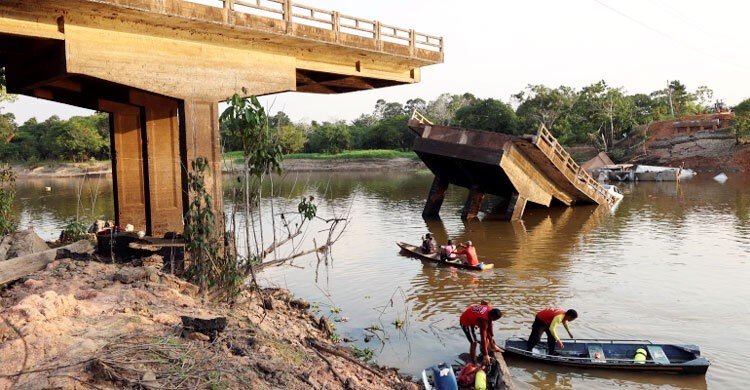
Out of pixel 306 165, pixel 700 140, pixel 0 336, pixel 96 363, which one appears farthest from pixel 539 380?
pixel 306 165

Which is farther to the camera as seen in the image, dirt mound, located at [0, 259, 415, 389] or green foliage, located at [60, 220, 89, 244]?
green foliage, located at [60, 220, 89, 244]

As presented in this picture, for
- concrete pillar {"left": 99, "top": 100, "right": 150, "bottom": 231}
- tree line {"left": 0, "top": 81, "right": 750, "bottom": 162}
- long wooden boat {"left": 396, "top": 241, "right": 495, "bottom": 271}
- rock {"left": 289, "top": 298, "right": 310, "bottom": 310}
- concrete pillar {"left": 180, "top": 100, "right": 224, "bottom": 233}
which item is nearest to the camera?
concrete pillar {"left": 180, "top": 100, "right": 224, "bottom": 233}

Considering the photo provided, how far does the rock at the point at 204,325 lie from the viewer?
7371mm

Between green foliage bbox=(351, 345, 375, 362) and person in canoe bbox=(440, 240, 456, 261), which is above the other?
person in canoe bbox=(440, 240, 456, 261)

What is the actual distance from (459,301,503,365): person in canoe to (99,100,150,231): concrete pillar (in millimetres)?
9892

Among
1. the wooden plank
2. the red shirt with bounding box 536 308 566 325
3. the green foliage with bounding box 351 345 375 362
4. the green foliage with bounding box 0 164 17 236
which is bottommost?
the green foliage with bounding box 351 345 375 362

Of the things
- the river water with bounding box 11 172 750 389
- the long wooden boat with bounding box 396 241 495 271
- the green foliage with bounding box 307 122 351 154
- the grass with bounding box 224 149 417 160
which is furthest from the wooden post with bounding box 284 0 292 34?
the green foliage with bounding box 307 122 351 154

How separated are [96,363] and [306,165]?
69202 mm

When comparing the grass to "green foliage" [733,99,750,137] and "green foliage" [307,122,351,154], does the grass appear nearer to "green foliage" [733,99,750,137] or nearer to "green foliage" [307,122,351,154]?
"green foliage" [307,122,351,154]

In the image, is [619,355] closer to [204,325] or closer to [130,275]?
[204,325]

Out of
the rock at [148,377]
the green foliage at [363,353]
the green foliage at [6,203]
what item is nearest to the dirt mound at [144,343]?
the rock at [148,377]

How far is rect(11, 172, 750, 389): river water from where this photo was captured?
11078 millimetres

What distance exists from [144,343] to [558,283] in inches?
467

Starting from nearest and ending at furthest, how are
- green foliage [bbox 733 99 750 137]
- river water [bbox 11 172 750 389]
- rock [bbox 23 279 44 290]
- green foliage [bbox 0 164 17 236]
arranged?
1. rock [bbox 23 279 44 290]
2. river water [bbox 11 172 750 389]
3. green foliage [bbox 0 164 17 236]
4. green foliage [bbox 733 99 750 137]
